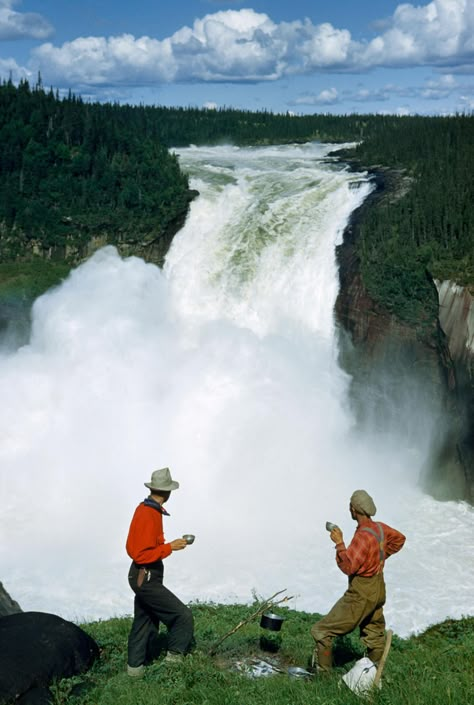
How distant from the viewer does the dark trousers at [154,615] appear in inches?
332

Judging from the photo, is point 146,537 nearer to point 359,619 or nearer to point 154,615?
point 154,615

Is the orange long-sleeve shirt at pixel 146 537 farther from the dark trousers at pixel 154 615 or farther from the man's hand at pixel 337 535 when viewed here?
the man's hand at pixel 337 535

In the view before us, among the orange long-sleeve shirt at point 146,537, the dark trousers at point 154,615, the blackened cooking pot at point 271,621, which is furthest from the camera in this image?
the blackened cooking pot at point 271,621

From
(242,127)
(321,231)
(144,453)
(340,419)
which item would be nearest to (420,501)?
(340,419)

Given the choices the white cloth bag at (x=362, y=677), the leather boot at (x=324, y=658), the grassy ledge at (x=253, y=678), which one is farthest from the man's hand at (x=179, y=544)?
the white cloth bag at (x=362, y=677)

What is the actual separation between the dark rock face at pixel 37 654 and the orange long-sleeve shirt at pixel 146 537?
110 centimetres

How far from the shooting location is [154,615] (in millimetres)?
8617

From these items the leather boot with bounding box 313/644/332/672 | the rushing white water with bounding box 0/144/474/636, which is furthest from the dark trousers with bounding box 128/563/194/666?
the rushing white water with bounding box 0/144/474/636

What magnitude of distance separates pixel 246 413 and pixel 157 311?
5.76 metres

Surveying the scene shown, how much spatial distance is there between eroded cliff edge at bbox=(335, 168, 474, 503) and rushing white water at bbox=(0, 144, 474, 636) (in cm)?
41

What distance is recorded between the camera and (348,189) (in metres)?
31.4

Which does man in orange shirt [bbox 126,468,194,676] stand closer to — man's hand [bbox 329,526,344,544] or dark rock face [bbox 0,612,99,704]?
dark rock face [bbox 0,612,99,704]

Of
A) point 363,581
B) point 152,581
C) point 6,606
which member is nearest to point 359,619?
point 363,581

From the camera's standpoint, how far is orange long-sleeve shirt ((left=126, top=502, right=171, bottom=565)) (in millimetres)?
8281
